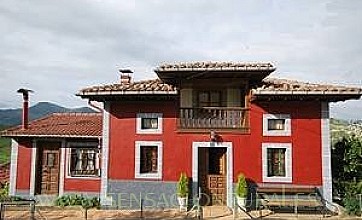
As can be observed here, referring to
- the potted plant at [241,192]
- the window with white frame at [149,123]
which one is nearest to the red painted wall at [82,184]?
the window with white frame at [149,123]

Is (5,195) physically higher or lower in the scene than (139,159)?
lower

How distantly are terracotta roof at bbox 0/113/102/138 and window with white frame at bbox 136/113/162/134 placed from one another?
240 centimetres

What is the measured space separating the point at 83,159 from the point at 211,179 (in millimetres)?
5973

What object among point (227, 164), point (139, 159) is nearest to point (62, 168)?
point (139, 159)

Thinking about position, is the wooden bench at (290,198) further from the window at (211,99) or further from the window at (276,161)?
the window at (211,99)

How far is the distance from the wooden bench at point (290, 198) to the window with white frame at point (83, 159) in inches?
289

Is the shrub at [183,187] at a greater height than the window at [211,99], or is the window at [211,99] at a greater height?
the window at [211,99]

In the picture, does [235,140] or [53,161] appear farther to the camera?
[53,161]

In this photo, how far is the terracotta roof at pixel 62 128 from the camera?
53.8ft

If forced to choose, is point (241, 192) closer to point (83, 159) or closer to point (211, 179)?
point (211, 179)

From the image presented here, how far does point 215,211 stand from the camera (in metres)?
13.6

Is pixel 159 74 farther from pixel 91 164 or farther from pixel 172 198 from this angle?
pixel 91 164

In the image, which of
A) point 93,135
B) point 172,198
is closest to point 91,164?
point 93,135

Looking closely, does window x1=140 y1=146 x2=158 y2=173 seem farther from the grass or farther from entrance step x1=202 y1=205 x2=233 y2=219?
the grass
